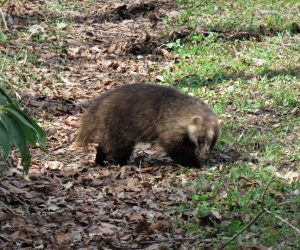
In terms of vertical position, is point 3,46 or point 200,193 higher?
point 3,46

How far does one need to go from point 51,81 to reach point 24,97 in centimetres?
87

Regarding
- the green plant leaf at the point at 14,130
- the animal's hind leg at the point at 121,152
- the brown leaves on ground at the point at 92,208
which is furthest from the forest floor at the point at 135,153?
the green plant leaf at the point at 14,130

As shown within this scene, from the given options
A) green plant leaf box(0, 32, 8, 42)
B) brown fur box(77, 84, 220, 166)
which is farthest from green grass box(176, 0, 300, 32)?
brown fur box(77, 84, 220, 166)

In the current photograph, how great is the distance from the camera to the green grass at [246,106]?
6.64 meters

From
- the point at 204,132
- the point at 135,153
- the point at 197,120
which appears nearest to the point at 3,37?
the point at 135,153

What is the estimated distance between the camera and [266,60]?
12.0m

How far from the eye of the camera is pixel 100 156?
28.3 feet

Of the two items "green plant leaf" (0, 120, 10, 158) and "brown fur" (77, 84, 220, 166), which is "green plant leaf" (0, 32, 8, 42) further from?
"green plant leaf" (0, 120, 10, 158)

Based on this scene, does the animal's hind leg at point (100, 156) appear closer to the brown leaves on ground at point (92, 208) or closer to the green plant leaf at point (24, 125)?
the brown leaves on ground at point (92, 208)

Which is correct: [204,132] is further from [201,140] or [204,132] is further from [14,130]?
[14,130]

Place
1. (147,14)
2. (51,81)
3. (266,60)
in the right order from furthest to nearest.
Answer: (147,14), (266,60), (51,81)

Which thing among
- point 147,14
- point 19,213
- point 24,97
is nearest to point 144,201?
point 19,213

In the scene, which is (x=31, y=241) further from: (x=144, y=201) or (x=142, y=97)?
(x=142, y=97)

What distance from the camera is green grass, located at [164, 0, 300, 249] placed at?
6645 mm
